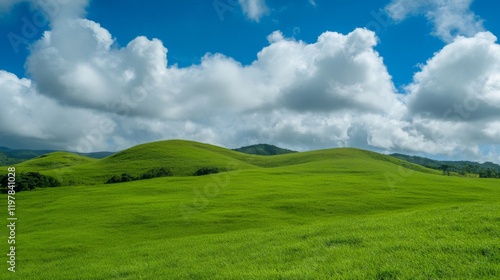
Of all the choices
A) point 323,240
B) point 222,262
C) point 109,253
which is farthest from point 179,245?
point 323,240

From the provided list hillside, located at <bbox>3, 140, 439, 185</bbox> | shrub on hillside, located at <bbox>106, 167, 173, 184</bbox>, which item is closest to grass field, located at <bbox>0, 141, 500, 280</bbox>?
shrub on hillside, located at <bbox>106, 167, 173, 184</bbox>

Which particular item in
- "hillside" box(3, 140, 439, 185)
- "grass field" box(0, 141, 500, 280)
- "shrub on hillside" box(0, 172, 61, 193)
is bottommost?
"grass field" box(0, 141, 500, 280)

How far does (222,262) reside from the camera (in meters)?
16.3

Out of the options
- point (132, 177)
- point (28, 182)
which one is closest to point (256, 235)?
point (28, 182)

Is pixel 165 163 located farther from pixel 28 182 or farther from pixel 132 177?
pixel 28 182

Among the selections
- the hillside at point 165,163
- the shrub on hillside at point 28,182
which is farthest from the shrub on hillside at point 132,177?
the shrub on hillside at point 28,182

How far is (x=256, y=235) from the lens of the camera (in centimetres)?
2520

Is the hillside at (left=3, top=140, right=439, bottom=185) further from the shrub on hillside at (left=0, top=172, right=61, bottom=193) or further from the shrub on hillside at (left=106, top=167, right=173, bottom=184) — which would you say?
the shrub on hillside at (left=0, top=172, right=61, bottom=193)

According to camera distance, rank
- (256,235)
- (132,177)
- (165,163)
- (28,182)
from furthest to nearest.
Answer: (165,163) → (132,177) → (28,182) → (256,235)

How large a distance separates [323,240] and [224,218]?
25269mm

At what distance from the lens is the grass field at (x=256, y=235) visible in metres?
12.5

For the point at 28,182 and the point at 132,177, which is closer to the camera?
the point at 28,182

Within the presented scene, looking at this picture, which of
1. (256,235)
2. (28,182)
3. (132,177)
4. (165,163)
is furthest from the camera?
(165,163)

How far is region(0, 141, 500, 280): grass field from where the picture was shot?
1247 cm
